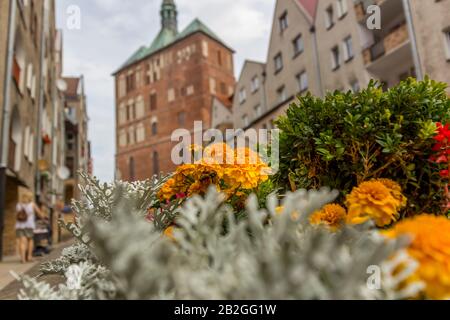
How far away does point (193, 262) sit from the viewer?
3.39ft

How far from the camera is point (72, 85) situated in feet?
141

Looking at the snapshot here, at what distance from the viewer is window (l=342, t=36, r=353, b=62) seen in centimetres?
1692

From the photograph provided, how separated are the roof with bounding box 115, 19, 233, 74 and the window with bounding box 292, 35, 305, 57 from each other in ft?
84.3

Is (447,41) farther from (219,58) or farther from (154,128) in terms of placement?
(154,128)

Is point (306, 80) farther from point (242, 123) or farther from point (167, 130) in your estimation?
point (167, 130)

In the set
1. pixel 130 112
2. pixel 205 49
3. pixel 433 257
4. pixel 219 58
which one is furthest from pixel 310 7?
pixel 130 112

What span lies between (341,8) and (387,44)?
14.6ft

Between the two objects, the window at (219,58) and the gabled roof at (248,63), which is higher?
the window at (219,58)

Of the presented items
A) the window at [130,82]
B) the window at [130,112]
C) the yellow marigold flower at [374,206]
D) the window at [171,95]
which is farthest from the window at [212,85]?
the yellow marigold flower at [374,206]

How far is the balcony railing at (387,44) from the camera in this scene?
532 inches

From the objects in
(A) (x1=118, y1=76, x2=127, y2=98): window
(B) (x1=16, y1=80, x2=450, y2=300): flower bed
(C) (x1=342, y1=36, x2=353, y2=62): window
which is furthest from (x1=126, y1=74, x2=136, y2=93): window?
(B) (x1=16, y1=80, x2=450, y2=300): flower bed

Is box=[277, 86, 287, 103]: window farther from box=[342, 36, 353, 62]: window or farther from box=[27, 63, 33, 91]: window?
box=[27, 63, 33, 91]: window

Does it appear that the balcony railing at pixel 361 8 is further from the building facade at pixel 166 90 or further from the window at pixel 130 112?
the window at pixel 130 112

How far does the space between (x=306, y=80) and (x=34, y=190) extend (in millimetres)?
13761
